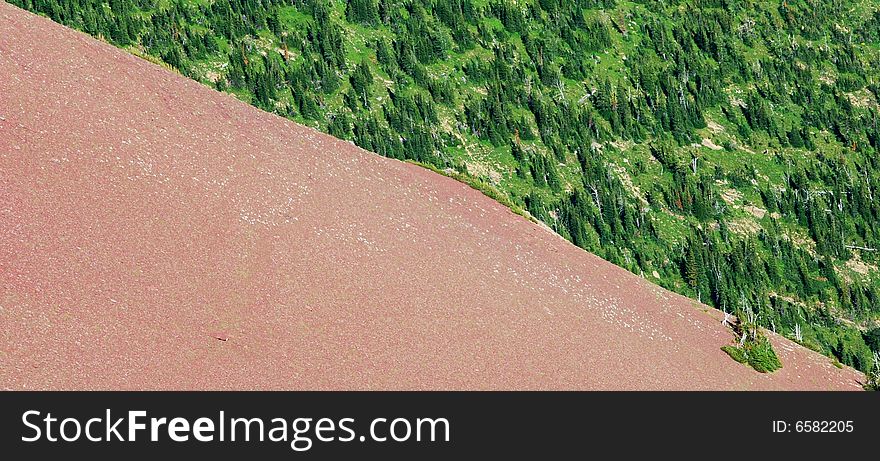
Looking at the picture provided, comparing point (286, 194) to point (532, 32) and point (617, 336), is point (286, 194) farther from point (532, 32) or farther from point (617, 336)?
point (532, 32)

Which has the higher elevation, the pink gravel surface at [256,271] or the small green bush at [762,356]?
the pink gravel surface at [256,271]

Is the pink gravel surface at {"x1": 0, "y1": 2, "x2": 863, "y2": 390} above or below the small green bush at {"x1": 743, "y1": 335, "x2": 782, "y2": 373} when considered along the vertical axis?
Answer: above

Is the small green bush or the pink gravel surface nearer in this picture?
the pink gravel surface

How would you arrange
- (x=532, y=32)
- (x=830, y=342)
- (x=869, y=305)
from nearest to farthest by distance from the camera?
1. (x=830, y=342)
2. (x=869, y=305)
3. (x=532, y=32)

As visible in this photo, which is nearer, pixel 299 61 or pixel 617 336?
pixel 617 336

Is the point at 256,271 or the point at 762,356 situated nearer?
the point at 256,271

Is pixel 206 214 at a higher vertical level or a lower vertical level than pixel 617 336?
higher

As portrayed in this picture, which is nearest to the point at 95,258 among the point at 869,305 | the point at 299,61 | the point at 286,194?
the point at 286,194

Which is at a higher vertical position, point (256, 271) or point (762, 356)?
point (256, 271)
